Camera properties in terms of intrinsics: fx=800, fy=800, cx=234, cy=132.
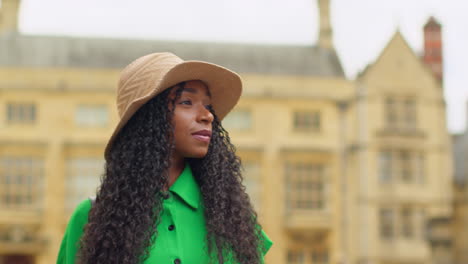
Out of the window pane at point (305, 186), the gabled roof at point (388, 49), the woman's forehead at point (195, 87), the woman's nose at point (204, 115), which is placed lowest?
the woman's nose at point (204, 115)

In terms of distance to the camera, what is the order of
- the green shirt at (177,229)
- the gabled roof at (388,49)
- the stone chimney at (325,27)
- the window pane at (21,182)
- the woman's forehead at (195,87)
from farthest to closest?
1. the stone chimney at (325,27)
2. the gabled roof at (388,49)
3. the window pane at (21,182)
4. the woman's forehead at (195,87)
5. the green shirt at (177,229)

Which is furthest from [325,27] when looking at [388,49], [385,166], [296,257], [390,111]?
[296,257]

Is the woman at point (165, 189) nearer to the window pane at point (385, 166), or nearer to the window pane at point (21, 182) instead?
the window pane at point (21, 182)

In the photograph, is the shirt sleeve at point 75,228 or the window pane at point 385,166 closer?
the shirt sleeve at point 75,228

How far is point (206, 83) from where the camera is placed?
8.98 ft

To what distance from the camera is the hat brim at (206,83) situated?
253 centimetres

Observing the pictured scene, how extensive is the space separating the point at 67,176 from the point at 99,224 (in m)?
22.4

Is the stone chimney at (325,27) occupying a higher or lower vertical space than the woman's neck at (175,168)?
higher

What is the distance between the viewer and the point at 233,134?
82.6ft

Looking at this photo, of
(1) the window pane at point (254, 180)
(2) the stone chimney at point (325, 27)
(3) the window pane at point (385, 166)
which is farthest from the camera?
(2) the stone chimney at point (325, 27)

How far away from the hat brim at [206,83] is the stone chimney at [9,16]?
2509 cm

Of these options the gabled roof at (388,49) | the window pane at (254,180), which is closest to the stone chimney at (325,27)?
the gabled roof at (388,49)

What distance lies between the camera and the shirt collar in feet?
8.39

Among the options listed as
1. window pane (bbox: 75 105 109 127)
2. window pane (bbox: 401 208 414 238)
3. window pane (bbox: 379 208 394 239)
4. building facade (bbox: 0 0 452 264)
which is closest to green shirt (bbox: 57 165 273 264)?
building facade (bbox: 0 0 452 264)
